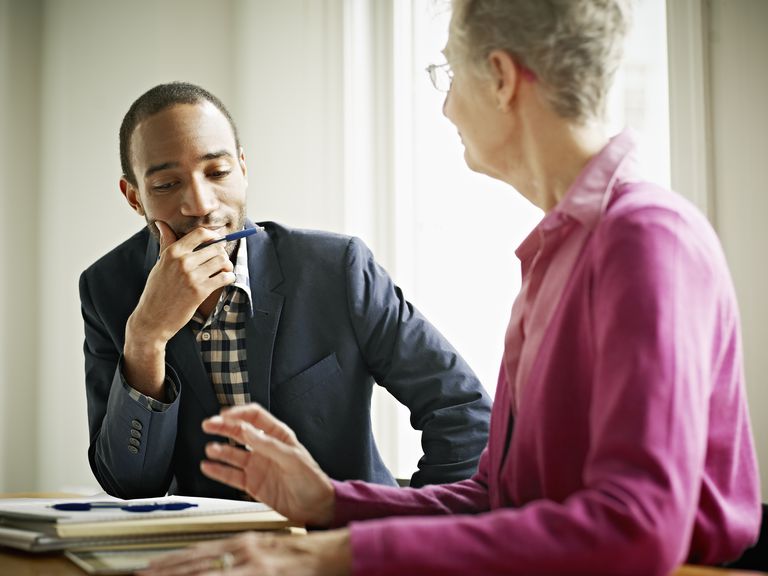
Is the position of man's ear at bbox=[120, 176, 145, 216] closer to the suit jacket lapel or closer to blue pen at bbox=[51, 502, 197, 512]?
the suit jacket lapel

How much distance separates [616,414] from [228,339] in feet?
3.63

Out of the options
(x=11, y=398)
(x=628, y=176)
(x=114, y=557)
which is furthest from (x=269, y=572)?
(x=11, y=398)

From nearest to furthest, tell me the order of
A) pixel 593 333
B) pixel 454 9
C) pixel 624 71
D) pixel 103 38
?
pixel 593 333
pixel 454 9
pixel 624 71
pixel 103 38

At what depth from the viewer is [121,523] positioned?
1.04m

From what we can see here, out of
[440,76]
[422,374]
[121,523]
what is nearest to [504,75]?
[440,76]

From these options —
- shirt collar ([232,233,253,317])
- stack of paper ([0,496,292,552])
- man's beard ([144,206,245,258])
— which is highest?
man's beard ([144,206,245,258])

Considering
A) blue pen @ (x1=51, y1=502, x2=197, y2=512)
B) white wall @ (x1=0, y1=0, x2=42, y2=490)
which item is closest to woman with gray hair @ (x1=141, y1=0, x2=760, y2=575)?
blue pen @ (x1=51, y1=502, x2=197, y2=512)

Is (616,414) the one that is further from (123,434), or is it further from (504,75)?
(123,434)

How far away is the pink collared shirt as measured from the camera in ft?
2.31

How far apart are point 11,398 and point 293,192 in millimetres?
1243

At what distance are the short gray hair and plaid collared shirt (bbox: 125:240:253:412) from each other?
0.88 meters

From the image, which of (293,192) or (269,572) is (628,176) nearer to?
(269,572)

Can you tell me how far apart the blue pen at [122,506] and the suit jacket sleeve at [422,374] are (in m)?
0.55

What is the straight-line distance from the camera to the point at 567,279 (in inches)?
36.2
